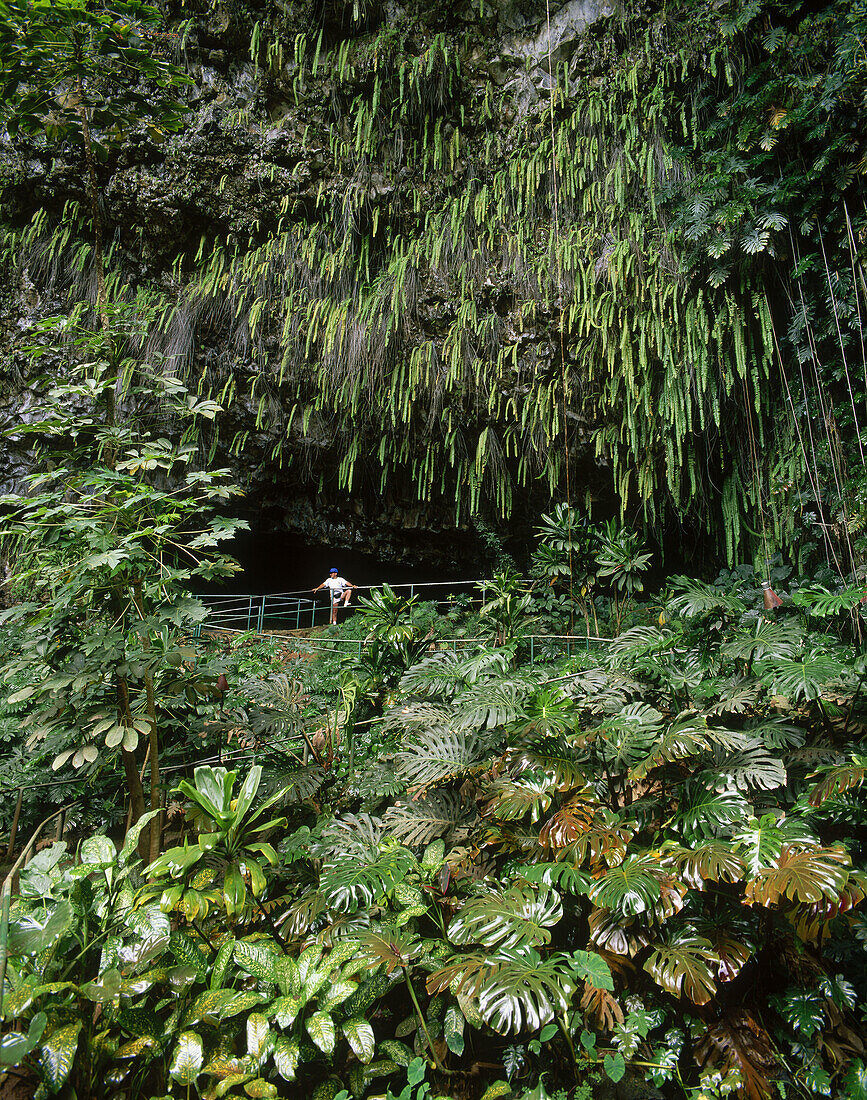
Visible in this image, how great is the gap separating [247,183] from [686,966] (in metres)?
7.45

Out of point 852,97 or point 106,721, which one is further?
point 852,97

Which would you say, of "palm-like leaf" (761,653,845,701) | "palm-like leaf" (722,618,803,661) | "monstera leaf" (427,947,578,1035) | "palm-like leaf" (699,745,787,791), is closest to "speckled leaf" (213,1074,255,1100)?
"monstera leaf" (427,947,578,1035)

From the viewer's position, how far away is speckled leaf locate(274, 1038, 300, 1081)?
47.9 inches

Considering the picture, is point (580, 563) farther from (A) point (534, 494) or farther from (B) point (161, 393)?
(B) point (161, 393)

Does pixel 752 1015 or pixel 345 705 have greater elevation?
pixel 345 705

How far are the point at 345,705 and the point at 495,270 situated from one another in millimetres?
A: 4866

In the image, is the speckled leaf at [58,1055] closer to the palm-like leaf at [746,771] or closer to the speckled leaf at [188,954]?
the speckled leaf at [188,954]

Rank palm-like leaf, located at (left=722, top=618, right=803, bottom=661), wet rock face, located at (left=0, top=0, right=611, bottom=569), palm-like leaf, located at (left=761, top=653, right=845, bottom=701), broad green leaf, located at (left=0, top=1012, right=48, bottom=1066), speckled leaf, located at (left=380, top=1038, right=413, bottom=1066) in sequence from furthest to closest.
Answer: wet rock face, located at (left=0, top=0, right=611, bottom=569) < palm-like leaf, located at (left=722, top=618, right=803, bottom=661) < palm-like leaf, located at (left=761, top=653, right=845, bottom=701) < speckled leaf, located at (left=380, top=1038, right=413, bottom=1066) < broad green leaf, located at (left=0, top=1012, right=48, bottom=1066)

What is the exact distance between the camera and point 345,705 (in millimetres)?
2549

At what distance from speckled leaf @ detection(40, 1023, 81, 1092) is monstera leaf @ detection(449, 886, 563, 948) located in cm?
86

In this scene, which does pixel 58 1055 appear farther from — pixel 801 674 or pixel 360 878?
pixel 801 674

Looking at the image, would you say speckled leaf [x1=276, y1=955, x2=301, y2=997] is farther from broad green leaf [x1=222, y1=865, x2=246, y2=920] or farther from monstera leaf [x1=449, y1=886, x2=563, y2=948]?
monstera leaf [x1=449, y1=886, x2=563, y2=948]

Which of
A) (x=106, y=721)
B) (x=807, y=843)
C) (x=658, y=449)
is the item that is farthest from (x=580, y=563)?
(x=106, y=721)

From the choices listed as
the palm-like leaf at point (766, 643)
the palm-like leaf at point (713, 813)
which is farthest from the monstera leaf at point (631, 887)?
the palm-like leaf at point (766, 643)
